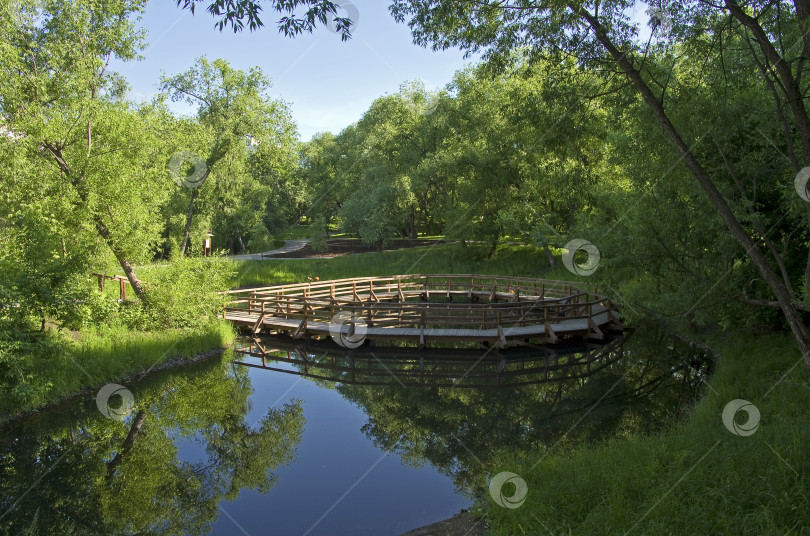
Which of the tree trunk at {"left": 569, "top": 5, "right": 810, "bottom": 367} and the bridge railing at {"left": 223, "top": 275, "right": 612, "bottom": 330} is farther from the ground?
the tree trunk at {"left": 569, "top": 5, "right": 810, "bottom": 367}

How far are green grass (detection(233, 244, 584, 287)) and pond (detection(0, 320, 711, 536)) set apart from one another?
553 inches

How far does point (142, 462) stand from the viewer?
380 inches

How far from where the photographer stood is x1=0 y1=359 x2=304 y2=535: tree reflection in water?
783 cm

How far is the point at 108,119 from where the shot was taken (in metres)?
15.3

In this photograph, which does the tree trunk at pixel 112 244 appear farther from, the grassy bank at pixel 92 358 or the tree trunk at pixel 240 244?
the tree trunk at pixel 240 244

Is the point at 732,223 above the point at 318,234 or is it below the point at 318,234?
above

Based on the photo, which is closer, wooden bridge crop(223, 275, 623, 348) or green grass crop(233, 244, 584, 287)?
wooden bridge crop(223, 275, 623, 348)

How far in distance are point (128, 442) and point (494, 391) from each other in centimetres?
837

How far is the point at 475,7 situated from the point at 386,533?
8.94m

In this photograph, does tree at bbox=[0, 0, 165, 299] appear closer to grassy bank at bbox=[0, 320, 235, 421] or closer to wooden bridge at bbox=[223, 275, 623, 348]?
grassy bank at bbox=[0, 320, 235, 421]

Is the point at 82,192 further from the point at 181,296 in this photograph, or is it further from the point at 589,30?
the point at 589,30

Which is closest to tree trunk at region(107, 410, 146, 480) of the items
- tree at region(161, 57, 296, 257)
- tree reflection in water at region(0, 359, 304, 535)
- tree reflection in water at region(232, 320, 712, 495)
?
tree reflection in water at region(0, 359, 304, 535)

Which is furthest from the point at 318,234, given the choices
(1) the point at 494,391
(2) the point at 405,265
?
(1) the point at 494,391

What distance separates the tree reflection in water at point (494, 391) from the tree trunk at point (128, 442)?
15.4 feet
